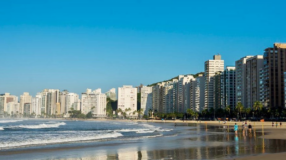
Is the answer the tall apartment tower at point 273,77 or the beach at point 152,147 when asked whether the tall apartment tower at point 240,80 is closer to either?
the tall apartment tower at point 273,77

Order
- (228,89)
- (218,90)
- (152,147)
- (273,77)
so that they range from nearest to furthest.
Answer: (152,147) < (273,77) < (228,89) < (218,90)

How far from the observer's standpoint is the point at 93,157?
2173cm

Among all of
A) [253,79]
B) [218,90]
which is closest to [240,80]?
[253,79]

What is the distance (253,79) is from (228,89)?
24.9 meters

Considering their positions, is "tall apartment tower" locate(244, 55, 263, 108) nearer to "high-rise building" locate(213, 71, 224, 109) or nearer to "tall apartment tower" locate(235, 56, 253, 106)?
"tall apartment tower" locate(235, 56, 253, 106)

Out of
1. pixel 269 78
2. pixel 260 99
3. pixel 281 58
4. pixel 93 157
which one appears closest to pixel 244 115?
pixel 260 99

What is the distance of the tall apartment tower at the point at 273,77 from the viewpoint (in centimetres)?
14138

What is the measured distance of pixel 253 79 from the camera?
6102 inches

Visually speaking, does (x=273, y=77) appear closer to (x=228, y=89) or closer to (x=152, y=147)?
(x=228, y=89)

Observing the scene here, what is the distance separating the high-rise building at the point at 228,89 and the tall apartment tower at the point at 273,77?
30585 mm

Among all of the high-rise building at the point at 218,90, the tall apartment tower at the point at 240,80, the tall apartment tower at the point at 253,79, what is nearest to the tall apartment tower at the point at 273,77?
the tall apartment tower at the point at 253,79

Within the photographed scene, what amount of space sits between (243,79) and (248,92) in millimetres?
8552

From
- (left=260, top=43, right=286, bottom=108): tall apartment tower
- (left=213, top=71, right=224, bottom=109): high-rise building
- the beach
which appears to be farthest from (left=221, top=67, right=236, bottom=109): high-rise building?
the beach

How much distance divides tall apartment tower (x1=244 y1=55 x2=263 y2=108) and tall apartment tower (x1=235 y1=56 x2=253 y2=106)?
3166mm
